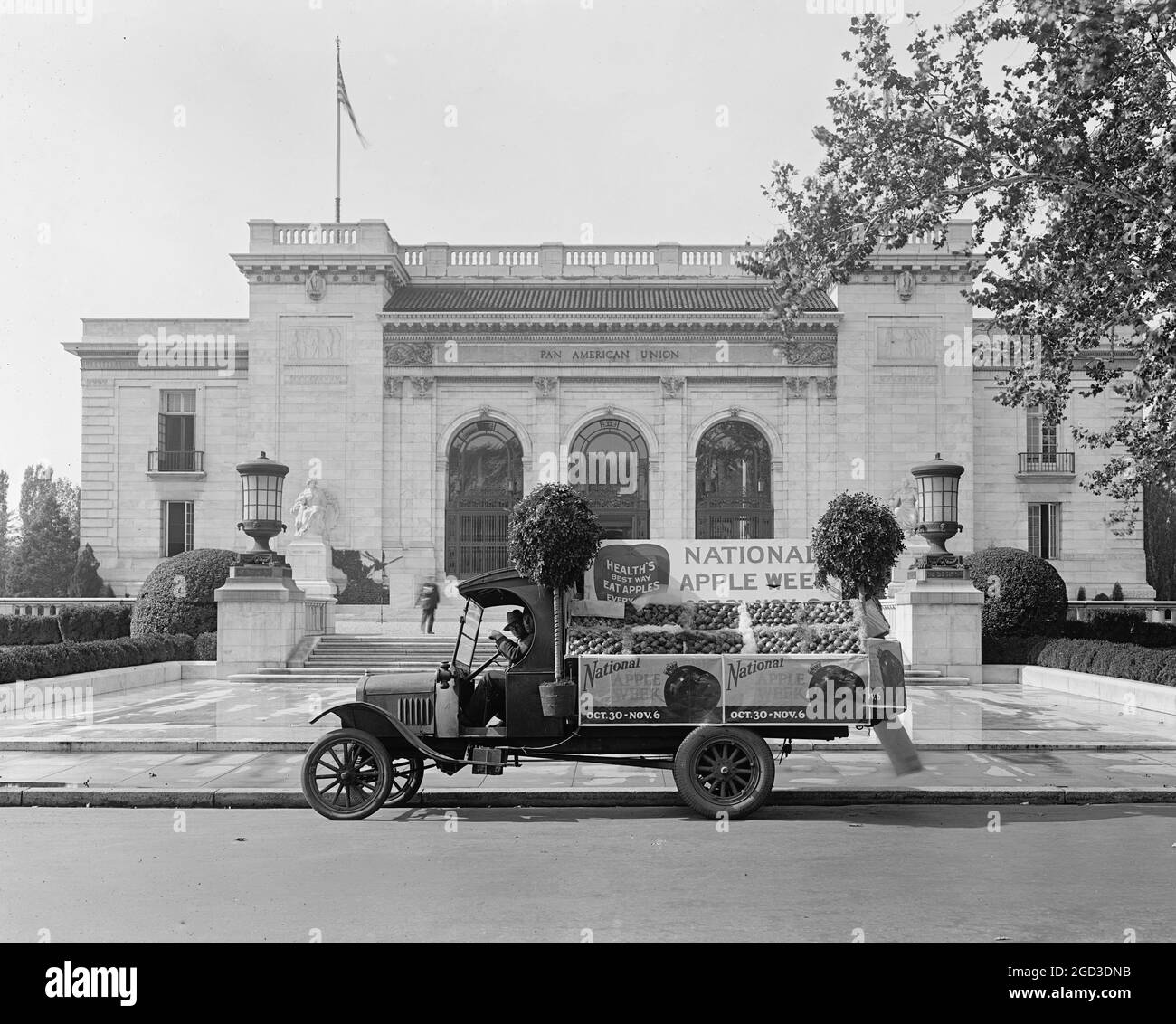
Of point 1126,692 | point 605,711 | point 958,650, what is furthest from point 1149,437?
point 605,711

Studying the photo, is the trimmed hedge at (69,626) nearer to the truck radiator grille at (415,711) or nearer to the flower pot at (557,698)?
the truck radiator grille at (415,711)

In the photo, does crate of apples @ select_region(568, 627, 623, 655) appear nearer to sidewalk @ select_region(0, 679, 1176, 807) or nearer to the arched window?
sidewalk @ select_region(0, 679, 1176, 807)

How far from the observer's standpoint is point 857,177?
18.2 meters

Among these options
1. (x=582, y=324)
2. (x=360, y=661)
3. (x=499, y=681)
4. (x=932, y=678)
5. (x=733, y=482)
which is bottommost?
(x=932, y=678)

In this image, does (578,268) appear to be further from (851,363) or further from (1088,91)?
(1088,91)

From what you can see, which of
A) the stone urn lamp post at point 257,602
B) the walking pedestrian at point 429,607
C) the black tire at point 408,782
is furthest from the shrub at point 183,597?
the black tire at point 408,782

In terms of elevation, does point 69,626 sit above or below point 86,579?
below

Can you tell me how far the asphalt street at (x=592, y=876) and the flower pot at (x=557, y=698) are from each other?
0.93m

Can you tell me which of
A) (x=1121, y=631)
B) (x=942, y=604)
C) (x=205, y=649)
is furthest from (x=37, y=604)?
(x=1121, y=631)

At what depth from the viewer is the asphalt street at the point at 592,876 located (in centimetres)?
622

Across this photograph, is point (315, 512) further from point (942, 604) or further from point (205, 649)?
point (942, 604)

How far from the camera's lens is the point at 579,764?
13391 mm

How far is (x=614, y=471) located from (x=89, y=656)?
23.5m

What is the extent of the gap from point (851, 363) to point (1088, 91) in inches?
1031
